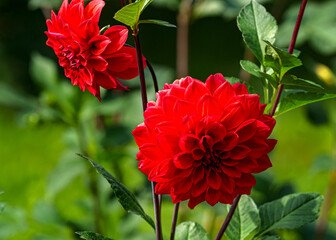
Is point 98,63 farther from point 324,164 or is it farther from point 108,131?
point 324,164

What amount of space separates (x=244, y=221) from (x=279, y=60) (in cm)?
25

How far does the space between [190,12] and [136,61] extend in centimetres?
81

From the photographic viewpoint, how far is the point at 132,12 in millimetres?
559

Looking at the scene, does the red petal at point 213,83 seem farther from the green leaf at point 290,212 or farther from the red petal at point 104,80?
A: the green leaf at point 290,212

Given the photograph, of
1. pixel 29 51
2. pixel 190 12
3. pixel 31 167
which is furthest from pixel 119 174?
pixel 29 51

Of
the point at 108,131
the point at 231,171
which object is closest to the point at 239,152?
the point at 231,171

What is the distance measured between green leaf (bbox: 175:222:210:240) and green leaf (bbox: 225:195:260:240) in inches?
1.3

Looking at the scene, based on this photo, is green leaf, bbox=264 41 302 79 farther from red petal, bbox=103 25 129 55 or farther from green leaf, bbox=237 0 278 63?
red petal, bbox=103 25 129 55

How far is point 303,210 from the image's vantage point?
682mm

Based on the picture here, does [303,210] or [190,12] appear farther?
[190,12]

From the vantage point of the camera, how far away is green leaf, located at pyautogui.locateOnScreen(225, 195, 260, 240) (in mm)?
690

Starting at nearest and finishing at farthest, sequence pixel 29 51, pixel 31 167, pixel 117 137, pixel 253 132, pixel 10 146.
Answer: pixel 253 132 → pixel 117 137 → pixel 31 167 → pixel 10 146 → pixel 29 51

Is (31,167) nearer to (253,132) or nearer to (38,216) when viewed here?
(38,216)

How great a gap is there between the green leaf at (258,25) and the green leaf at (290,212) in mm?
203
